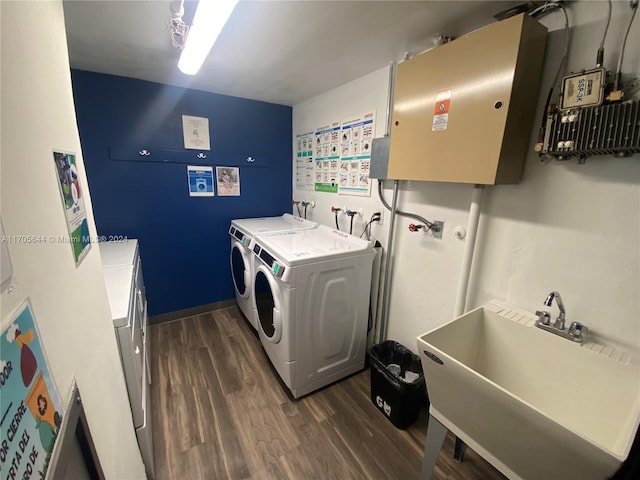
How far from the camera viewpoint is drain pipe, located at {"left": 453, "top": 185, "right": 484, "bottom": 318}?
1336mm

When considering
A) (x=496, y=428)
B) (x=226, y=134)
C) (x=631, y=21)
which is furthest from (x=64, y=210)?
(x=226, y=134)

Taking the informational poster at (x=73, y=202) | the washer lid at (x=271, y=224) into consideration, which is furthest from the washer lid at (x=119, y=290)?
the washer lid at (x=271, y=224)

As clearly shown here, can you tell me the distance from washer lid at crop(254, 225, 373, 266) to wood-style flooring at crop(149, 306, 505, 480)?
1.01 m

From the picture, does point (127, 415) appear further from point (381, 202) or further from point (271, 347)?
point (381, 202)

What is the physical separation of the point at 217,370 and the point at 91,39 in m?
2.33

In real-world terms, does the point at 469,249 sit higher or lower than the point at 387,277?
higher

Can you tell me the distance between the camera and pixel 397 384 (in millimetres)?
1581

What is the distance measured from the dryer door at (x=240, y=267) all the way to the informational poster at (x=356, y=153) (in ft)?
3.40

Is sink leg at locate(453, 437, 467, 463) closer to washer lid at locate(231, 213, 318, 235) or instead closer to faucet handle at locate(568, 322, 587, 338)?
faucet handle at locate(568, 322, 587, 338)

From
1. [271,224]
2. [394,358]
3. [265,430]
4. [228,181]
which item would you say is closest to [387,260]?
[394,358]

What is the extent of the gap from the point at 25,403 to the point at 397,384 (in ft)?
5.31

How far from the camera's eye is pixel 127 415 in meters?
1.07

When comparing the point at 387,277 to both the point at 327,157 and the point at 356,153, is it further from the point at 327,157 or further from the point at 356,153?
the point at 327,157

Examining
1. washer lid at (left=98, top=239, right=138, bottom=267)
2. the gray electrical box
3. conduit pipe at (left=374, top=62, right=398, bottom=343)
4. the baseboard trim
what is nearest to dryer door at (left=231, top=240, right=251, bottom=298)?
the baseboard trim
